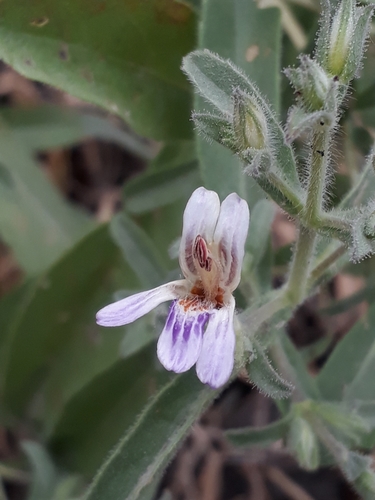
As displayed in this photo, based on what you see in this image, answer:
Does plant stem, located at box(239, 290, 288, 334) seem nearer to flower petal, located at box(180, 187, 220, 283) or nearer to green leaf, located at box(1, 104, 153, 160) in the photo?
flower petal, located at box(180, 187, 220, 283)

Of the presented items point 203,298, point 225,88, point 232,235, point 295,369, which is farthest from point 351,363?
point 225,88

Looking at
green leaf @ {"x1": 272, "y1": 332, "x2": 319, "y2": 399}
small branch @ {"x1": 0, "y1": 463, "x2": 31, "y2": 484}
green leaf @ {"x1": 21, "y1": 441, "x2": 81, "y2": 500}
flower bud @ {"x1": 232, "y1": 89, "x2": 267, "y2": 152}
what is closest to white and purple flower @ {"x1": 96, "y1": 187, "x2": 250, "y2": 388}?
flower bud @ {"x1": 232, "y1": 89, "x2": 267, "y2": 152}

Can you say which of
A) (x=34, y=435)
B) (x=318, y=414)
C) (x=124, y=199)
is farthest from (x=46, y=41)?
(x=34, y=435)

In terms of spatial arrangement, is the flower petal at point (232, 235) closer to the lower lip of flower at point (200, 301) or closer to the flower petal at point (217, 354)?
the lower lip of flower at point (200, 301)

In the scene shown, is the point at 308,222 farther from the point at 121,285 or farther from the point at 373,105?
the point at 121,285

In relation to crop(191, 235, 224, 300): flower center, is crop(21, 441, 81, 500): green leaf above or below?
below

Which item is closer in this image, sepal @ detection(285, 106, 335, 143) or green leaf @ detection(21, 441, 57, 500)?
sepal @ detection(285, 106, 335, 143)

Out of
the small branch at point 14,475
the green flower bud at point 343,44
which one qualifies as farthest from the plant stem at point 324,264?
the small branch at point 14,475
